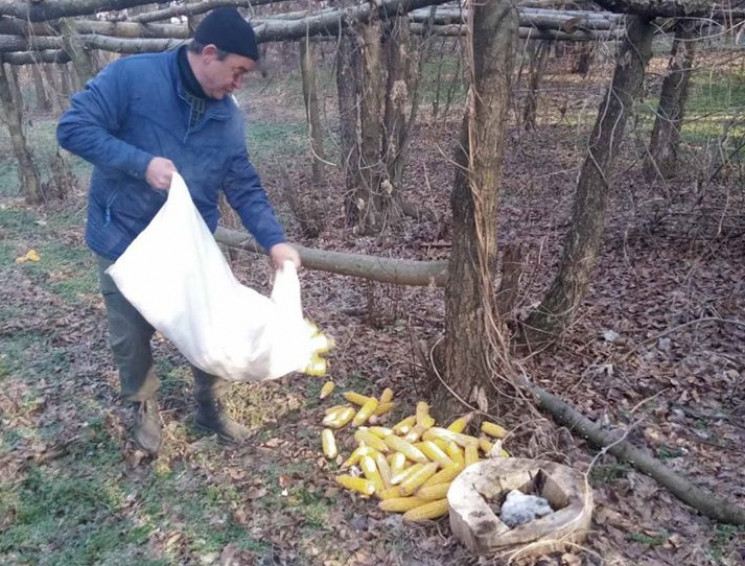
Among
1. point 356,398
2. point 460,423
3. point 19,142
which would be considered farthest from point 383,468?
point 19,142

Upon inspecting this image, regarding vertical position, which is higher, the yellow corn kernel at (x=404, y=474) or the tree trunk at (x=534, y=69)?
the tree trunk at (x=534, y=69)

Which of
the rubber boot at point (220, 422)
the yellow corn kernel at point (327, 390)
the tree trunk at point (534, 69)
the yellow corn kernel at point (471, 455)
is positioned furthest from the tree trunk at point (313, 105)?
the yellow corn kernel at point (471, 455)

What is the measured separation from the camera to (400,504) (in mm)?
3191

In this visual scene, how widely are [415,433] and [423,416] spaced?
166 millimetres

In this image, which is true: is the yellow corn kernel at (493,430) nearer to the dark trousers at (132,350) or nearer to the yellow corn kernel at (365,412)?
the yellow corn kernel at (365,412)

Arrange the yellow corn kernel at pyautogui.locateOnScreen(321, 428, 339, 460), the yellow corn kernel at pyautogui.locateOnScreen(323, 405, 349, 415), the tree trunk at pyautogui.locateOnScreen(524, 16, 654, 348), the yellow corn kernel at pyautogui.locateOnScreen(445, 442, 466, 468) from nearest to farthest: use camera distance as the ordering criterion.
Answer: the yellow corn kernel at pyautogui.locateOnScreen(445, 442, 466, 468) < the yellow corn kernel at pyautogui.locateOnScreen(321, 428, 339, 460) < the yellow corn kernel at pyautogui.locateOnScreen(323, 405, 349, 415) < the tree trunk at pyautogui.locateOnScreen(524, 16, 654, 348)

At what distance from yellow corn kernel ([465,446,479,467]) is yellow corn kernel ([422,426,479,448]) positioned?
4 centimetres

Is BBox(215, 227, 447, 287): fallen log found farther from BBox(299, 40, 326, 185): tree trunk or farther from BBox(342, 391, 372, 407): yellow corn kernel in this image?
BBox(299, 40, 326, 185): tree trunk

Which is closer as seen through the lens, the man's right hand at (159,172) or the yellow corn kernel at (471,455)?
the man's right hand at (159,172)

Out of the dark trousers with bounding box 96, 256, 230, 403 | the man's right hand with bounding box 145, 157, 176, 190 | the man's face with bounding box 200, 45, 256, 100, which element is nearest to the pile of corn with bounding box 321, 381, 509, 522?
the dark trousers with bounding box 96, 256, 230, 403

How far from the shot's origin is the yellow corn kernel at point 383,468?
11.0ft

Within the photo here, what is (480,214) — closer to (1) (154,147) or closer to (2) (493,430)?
(2) (493,430)

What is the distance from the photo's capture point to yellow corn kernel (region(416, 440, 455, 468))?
3361mm

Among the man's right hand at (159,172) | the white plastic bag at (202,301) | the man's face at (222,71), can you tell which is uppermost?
the man's face at (222,71)
